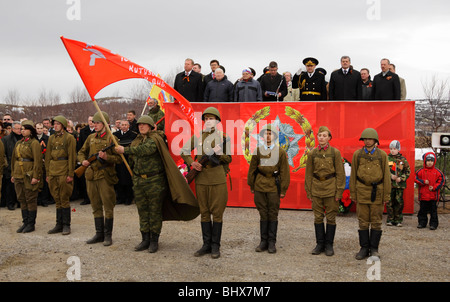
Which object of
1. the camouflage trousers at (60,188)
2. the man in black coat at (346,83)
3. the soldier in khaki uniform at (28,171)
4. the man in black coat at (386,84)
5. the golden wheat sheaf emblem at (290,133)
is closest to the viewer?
the camouflage trousers at (60,188)

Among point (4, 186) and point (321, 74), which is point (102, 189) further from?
point (321, 74)

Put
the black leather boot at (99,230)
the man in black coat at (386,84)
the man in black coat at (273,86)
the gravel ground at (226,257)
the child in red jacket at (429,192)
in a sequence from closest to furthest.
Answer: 1. the gravel ground at (226,257)
2. the black leather boot at (99,230)
3. the child in red jacket at (429,192)
4. the man in black coat at (386,84)
5. the man in black coat at (273,86)

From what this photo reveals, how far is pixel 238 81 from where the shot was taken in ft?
35.2

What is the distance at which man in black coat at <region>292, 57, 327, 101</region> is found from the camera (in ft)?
34.2

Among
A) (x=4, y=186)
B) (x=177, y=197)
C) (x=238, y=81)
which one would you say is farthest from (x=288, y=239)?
(x=4, y=186)

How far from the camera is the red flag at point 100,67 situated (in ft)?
21.6

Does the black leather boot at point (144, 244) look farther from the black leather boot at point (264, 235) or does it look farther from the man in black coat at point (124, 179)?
the man in black coat at point (124, 179)

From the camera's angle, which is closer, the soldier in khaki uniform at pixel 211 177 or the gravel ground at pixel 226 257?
the gravel ground at pixel 226 257

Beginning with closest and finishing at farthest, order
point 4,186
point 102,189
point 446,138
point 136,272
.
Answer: point 136,272, point 102,189, point 446,138, point 4,186

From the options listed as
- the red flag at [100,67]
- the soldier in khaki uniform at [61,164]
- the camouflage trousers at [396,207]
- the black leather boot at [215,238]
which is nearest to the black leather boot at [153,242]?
the black leather boot at [215,238]

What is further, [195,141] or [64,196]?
[64,196]

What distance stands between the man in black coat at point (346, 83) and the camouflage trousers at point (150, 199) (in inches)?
225

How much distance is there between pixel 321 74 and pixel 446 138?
3.21m

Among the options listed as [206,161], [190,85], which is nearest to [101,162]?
[206,161]
